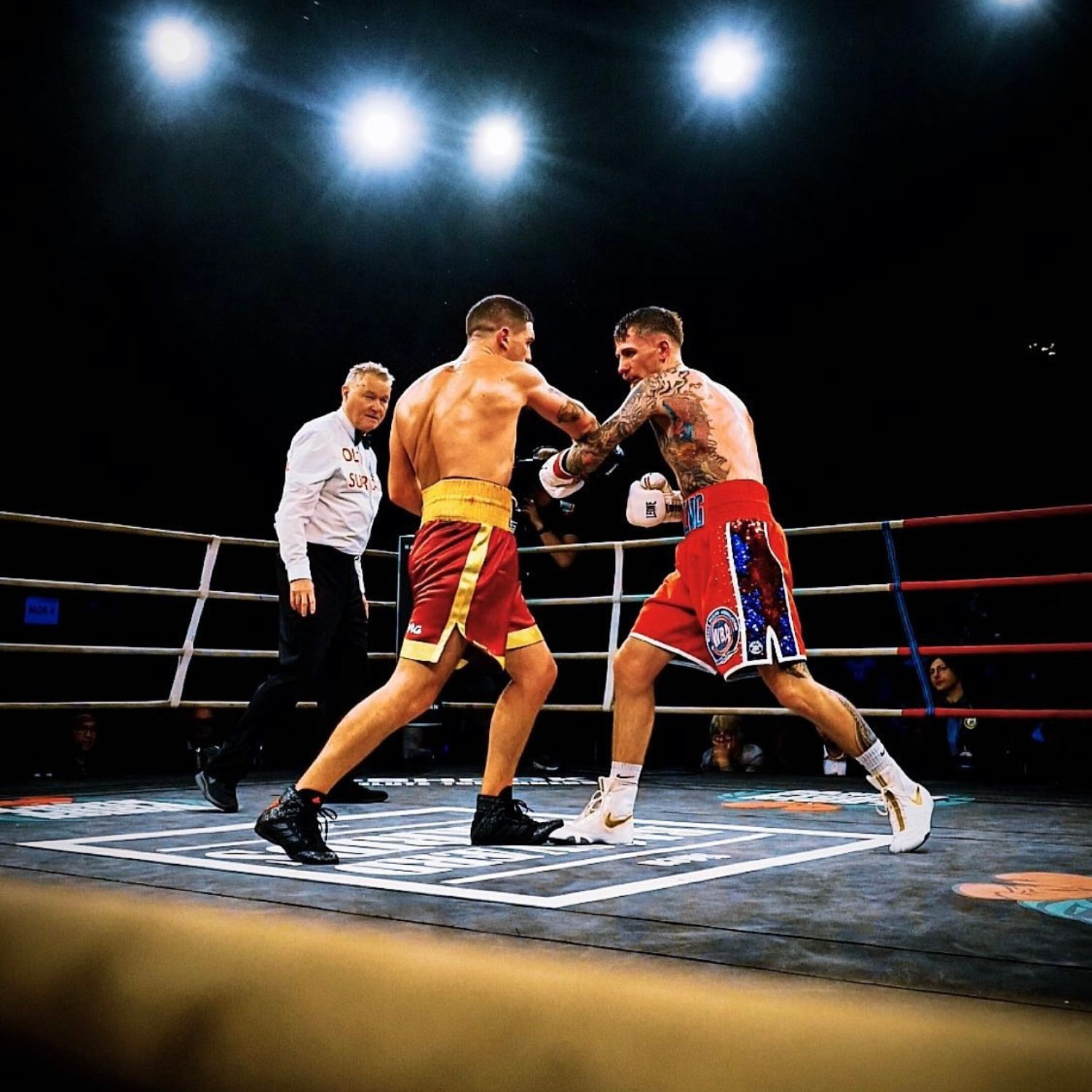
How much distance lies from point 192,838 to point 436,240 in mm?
5072

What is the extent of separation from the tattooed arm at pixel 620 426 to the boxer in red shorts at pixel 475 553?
1.9 inches

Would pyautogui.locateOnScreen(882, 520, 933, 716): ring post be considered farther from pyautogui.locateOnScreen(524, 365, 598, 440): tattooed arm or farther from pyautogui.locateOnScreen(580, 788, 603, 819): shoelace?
pyautogui.locateOnScreen(524, 365, 598, 440): tattooed arm

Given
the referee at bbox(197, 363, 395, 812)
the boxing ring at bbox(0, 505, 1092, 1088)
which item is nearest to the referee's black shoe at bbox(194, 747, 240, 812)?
the referee at bbox(197, 363, 395, 812)

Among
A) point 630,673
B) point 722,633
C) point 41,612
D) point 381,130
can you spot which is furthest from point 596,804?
point 41,612

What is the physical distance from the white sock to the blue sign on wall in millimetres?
5585

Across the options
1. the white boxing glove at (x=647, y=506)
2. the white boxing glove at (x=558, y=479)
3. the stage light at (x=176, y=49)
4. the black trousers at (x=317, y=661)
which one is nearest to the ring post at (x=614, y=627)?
the black trousers at (x=317, y=661)

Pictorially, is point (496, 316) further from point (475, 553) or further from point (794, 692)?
point (794, 692)

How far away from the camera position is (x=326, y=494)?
11.5 ft

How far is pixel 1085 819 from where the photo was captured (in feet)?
9.62

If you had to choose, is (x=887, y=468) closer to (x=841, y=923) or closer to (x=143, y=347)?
(x=143, y=347)

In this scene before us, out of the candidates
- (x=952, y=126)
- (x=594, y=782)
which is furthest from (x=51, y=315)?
(x=952, y=126)

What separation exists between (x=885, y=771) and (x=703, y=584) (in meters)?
0.58

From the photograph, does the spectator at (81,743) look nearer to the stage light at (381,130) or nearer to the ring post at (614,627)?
the ring post at (614,627)

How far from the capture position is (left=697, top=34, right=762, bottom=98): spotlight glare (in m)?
5.58
